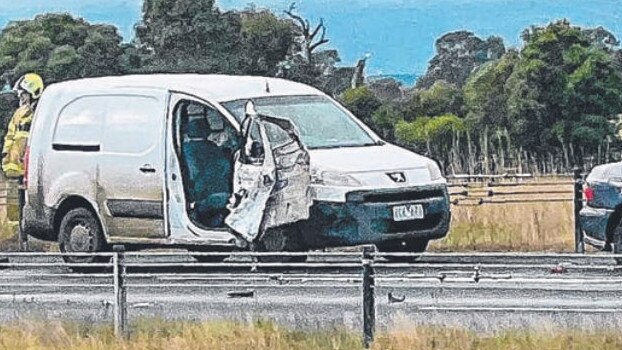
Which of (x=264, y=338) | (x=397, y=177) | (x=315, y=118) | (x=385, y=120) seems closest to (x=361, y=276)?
(x=264, y=338)

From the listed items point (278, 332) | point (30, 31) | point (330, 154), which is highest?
point (30, 31)

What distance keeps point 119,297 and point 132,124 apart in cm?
505

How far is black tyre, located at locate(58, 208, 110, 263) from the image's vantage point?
18.1 metres

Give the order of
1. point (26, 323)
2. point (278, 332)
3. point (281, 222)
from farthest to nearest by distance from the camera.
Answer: point (281, 222), point (26, 323), point (278, 332)

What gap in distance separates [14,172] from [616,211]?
7.66 meters

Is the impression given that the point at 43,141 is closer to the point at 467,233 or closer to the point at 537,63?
the point at 467,233

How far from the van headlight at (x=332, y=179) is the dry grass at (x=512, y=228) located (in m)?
3.77

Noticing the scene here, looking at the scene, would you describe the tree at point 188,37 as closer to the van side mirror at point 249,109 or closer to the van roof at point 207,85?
the van roof at point 207,85

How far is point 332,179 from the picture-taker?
55.5 feet

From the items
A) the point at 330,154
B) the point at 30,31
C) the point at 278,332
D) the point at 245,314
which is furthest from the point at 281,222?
the point at 30,31

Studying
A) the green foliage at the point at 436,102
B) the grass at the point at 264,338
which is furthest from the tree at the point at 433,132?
the grass at the point at 264,338

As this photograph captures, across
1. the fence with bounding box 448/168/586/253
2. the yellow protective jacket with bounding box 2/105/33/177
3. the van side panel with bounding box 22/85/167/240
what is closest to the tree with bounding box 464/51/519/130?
the fence with bounding box 448/168/586/253

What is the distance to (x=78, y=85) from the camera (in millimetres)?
18547

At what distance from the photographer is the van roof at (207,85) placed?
58.1 feet
